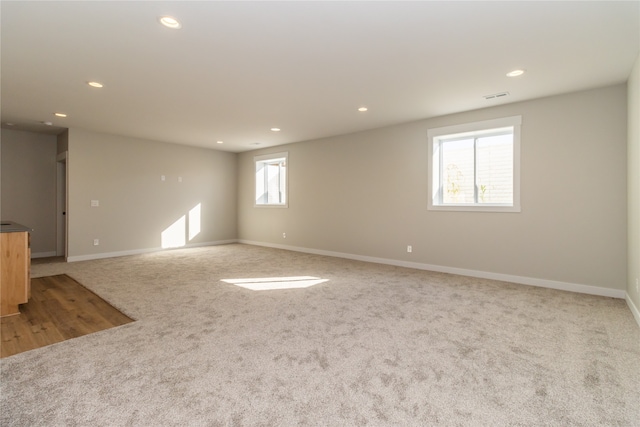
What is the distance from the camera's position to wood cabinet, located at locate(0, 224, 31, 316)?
3.29m

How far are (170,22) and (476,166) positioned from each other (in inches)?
181

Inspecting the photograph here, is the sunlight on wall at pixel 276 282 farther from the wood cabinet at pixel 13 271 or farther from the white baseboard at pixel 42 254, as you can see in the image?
the white baseboard at pixel 42 254

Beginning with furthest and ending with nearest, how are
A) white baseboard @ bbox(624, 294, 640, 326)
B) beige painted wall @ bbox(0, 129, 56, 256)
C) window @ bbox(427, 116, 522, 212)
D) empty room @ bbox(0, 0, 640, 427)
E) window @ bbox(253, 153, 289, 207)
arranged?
window @ bbox(253, 153, 289, 207)
beige painted wall @ bbox(0, 129, 56, 256)
window @ bbox(427, 116, 522, 212)
white baseboard @ bbox(624, 294, 640, 326)
empty room @ bbox(0, 0, 640, 427)

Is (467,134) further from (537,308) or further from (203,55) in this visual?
(203,55)

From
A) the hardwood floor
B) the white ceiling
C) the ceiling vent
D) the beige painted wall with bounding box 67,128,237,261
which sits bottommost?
the hardwood floor

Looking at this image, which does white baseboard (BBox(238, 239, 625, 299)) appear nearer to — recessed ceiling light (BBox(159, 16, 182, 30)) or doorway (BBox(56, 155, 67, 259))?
recessed ceiling light (BBox(159, 16, 182, 30))

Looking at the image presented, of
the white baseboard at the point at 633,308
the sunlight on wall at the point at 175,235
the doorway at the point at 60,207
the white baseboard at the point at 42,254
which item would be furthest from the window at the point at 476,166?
the white baseboard at the point at 42,254

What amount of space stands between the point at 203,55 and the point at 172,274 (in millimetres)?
3415

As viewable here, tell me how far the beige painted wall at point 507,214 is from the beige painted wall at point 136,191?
2.74 meters

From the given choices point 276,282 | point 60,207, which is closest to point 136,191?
point 60,207

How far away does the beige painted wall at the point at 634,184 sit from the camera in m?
3.08

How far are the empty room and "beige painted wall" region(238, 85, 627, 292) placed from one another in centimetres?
3

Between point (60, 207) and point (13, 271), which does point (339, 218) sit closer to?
point (13, 271)

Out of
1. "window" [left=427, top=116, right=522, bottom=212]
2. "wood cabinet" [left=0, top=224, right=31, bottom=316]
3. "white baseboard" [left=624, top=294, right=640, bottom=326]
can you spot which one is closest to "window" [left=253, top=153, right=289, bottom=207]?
"window" [left=427, top=116, right=522, bottom=212]
